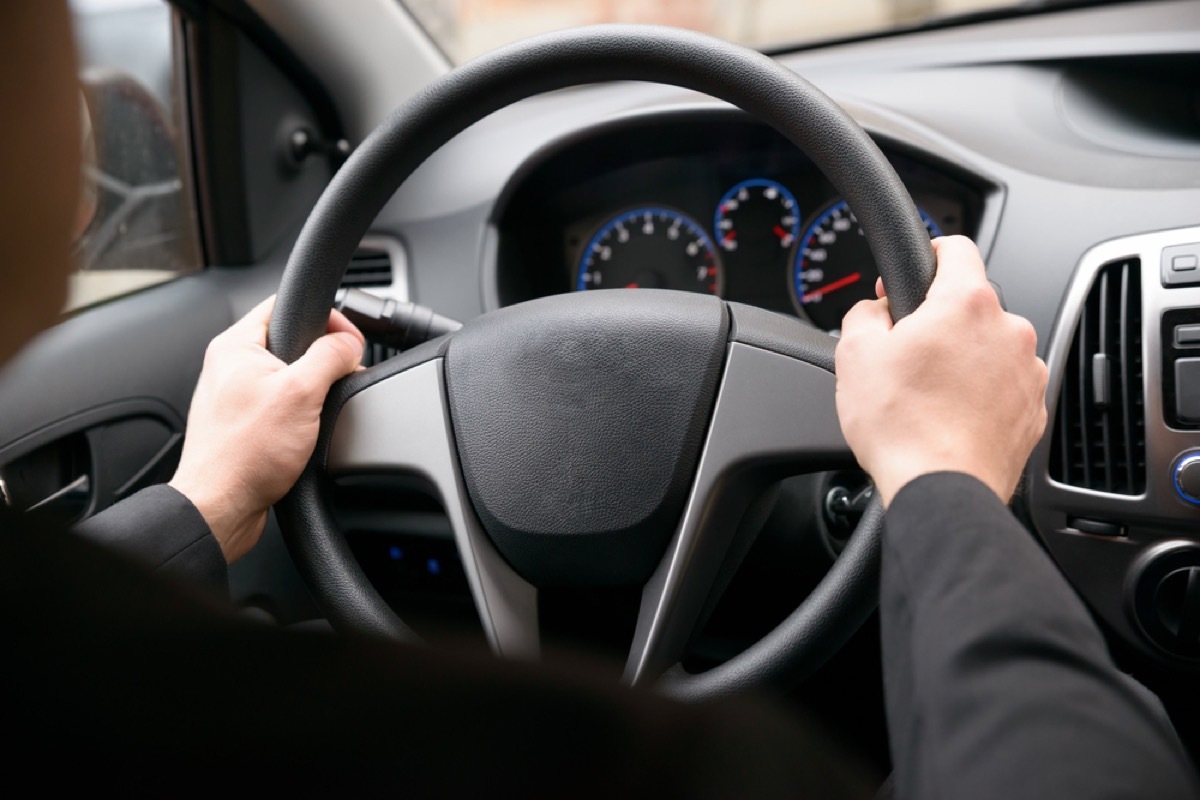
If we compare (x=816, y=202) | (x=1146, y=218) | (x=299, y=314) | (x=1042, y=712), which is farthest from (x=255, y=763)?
(x=816, y=202)

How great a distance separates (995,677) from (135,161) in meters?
1.41

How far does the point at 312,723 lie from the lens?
34cm

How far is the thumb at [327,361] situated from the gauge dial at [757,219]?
2.29ft

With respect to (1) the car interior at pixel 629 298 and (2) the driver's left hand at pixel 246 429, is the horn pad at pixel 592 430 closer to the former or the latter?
(1) the car interior at pixel 629 298

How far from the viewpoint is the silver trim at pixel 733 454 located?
82 centimetres

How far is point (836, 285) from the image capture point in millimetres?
1434

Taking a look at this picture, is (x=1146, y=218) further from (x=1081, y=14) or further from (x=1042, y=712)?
(x=1042, y=712)

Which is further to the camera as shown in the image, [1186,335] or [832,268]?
[832,268]

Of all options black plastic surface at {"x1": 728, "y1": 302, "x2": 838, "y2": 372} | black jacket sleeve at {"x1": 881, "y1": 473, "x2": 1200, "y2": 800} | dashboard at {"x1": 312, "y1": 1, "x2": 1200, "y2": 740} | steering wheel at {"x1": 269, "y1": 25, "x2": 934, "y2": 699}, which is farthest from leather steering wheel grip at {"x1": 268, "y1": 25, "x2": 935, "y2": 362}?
dashboard at {"x1": 312, "y1": 1, "x2": 1200, "y2": 740}

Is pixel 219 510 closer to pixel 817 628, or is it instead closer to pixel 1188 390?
pixel 817 628

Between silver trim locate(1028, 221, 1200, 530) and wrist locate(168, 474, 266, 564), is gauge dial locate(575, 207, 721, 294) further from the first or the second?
wrist locate(168, 474, 266, 564)

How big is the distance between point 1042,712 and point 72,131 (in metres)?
0.54

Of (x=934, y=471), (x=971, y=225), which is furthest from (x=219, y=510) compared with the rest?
(x=971, y=225)

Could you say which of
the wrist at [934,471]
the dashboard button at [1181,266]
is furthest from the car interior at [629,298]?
the wrist at [934,471]
